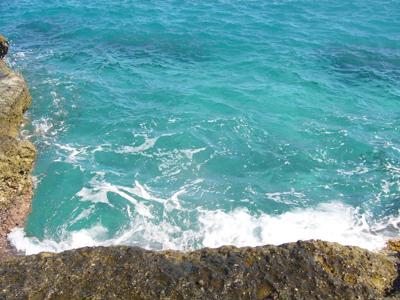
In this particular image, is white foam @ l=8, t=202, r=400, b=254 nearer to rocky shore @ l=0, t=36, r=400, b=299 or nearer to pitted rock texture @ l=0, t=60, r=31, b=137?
rocky shore @ l=0, t=36, r=400, b=299

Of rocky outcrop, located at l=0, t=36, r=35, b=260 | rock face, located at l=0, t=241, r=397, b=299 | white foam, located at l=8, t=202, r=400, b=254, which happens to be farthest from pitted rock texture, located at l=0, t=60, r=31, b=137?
rock face, located at l=0, t=241, r=397, b=299

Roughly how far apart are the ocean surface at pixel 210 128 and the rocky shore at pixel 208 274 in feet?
16.1

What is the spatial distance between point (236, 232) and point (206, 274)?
609 cm

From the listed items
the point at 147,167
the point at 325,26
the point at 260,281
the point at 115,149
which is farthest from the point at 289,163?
the point at 325,26

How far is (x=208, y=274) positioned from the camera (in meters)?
9.22

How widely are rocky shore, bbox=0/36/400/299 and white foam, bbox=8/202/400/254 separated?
15.4ft

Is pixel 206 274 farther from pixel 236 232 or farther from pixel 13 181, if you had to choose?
pixel 13 181

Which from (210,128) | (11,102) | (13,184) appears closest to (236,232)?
(210,128)

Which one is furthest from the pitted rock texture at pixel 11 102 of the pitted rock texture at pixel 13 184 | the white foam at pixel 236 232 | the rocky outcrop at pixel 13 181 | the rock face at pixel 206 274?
the rock face at pixel 206 274

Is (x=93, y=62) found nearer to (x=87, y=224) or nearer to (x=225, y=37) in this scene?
(x=225, y=37)

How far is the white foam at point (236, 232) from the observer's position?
14586 mm

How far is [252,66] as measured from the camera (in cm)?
2778

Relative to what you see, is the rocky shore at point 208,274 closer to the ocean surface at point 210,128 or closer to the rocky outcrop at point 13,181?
the rocky outcrop at point 13,181

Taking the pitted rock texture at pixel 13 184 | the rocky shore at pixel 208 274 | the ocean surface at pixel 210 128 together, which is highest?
the rocky shore at pixel 208 274
